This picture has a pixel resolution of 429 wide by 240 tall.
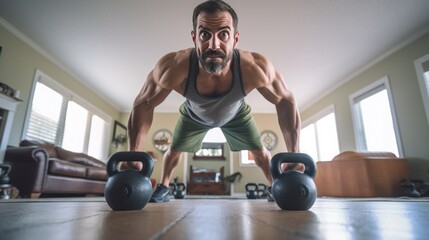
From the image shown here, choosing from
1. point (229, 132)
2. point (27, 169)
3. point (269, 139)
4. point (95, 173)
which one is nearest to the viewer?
point (229, 132)

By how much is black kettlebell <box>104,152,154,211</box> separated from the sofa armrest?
226cm

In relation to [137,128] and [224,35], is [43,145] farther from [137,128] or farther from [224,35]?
[224,35]

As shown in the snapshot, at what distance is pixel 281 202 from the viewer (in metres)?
0.83

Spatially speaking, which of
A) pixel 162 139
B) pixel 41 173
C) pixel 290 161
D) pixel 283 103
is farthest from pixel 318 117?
pixel 41 173

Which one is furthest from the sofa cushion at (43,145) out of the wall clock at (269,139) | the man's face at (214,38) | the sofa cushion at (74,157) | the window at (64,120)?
the wall clock at (269,139)

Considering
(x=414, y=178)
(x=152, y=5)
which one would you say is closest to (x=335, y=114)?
(x=414, y=178)

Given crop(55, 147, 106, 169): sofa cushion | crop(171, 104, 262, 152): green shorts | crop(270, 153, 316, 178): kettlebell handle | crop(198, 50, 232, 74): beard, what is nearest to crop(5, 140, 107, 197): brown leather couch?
crop(55, 147, 106, 169): sofa cushion

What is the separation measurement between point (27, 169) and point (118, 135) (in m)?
3.53

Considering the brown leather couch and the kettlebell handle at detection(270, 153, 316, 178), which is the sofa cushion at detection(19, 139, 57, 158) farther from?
the kettlebell handle at detection(270, 153, 316, 178)

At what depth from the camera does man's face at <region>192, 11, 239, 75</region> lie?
1.05 metres

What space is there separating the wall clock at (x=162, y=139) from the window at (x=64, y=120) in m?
1.16

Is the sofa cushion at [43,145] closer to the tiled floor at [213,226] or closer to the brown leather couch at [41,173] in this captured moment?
the brown leather couch at [41,173]

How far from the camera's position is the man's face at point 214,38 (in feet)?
3.44

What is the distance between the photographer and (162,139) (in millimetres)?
5969
